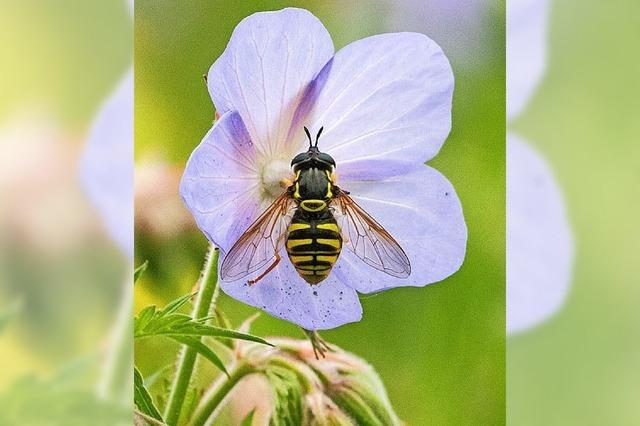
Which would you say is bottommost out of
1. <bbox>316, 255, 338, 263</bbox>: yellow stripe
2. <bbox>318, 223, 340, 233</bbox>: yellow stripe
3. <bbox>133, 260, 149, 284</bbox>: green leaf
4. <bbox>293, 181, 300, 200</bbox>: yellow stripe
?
<bbox>316, 255, 338, 263</bbox>: yellow stripe

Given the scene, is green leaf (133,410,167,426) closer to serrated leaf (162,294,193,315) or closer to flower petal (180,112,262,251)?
serrated leaf (162,294,193,315)
